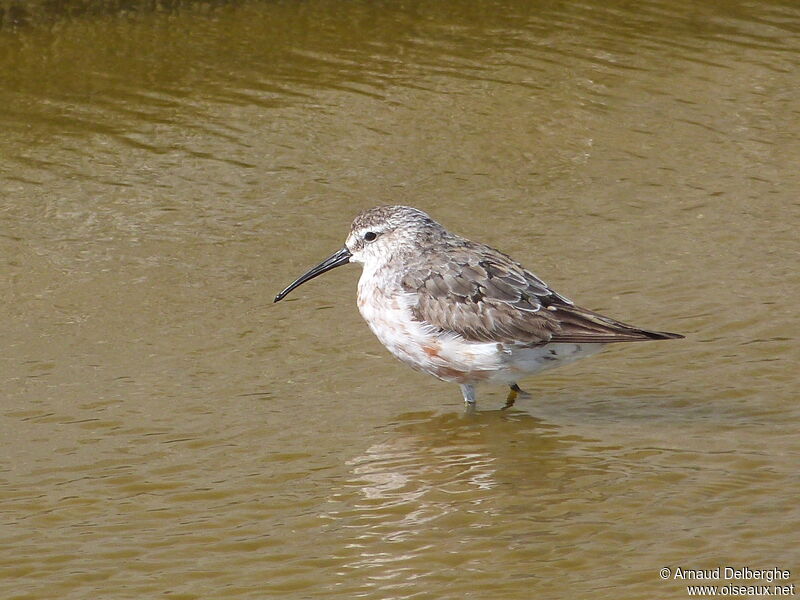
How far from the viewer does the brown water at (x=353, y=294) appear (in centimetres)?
709

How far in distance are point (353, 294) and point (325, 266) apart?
95cm

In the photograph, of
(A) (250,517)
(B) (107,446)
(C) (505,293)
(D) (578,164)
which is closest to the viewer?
(A) (250,517)

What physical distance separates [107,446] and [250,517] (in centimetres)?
137

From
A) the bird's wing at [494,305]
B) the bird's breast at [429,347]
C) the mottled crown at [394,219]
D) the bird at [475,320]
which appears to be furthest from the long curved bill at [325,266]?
the bird's breast at [429,347]

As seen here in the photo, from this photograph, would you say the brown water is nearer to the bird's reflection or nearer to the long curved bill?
the bird's reflection

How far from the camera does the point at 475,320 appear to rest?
8820 millimetres

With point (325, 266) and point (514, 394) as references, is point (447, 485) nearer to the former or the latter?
point (514, 394)

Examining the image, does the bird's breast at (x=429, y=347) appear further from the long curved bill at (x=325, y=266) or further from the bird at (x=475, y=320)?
the long curved bill at (x=325, y=266)

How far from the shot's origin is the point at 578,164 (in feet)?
42.1

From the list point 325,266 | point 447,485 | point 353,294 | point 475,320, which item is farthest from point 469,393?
point 353,294

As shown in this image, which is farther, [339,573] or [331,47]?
[331,47]

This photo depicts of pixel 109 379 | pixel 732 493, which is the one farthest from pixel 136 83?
pixel 732 493

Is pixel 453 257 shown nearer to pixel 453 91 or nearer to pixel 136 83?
pixel 453 91

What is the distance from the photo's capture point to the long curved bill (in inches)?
391
